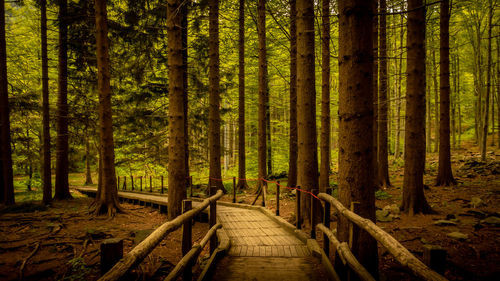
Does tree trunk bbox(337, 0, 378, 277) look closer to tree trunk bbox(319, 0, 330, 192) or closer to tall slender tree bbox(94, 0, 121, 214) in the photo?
tree trunk bbox(319, 0, 330, 192)

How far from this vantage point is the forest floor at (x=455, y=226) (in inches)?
164

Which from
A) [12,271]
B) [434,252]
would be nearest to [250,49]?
[12,271]

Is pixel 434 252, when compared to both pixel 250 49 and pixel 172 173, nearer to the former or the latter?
pixel 172 173

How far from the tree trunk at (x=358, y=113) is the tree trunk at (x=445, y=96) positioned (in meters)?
8.92

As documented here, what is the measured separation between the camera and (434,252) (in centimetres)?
180

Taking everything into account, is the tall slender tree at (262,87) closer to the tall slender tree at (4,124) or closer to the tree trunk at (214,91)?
the tree trunk at (214,91)

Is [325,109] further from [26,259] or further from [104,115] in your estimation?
[26,259]

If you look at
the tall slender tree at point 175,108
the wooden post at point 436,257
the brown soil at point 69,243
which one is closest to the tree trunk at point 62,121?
the brown soil at point 69,243

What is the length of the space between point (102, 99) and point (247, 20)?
10.7 meters

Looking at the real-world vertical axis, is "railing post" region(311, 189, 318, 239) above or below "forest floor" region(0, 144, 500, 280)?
above

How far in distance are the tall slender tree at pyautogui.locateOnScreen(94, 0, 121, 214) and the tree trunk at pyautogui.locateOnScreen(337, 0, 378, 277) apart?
8.51 metres

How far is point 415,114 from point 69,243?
10072 millimetres

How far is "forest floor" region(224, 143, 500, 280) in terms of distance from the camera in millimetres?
4168

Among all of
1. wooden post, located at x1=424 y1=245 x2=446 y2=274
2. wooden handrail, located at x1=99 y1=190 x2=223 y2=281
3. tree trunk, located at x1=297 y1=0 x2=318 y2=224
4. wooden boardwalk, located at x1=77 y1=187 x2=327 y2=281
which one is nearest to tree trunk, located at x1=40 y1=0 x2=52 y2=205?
wooden boardwalk, located at x1=77 y1=187 x2=327 y2=281
